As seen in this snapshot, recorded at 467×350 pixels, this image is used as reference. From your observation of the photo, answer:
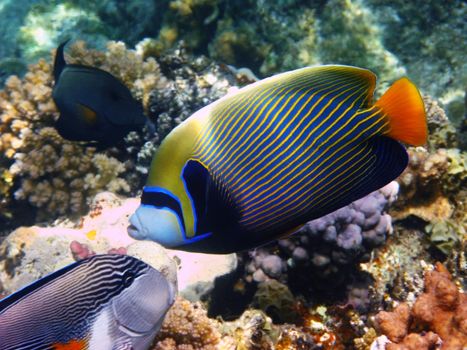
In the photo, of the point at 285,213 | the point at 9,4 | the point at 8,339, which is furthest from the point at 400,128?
the point at 9,4

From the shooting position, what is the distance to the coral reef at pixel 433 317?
2.84 metres

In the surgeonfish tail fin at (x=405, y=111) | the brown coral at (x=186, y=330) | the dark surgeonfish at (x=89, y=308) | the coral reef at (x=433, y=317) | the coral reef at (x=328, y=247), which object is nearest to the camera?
the surgeonfish tail fin at (x=405, y=111)

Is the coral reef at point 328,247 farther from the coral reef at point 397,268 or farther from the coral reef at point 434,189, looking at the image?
the coral reef at point 434,189

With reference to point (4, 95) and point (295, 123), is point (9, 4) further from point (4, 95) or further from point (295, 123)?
point (295, 123)

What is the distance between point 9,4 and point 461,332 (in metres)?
10.6

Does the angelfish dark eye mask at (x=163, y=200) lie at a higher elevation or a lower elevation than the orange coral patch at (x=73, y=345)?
higher

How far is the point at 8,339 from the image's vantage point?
Answer: 1474 millimetres

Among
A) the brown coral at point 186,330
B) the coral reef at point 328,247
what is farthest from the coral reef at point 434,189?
the brown coral at point 186,330

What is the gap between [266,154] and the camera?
1.38m

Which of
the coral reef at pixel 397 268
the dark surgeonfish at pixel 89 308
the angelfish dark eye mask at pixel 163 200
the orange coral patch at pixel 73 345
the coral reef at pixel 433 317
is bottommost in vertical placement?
the coral reef at pixel 397 268

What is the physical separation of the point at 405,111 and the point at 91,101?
327 centimetres

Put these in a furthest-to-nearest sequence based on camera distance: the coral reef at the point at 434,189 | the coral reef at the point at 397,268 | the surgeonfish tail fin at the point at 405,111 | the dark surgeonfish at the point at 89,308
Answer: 1. the coral reef at the point at 434,189
2. the coral reef at the point at 397,268
3. the dark surgeonfish at the point at 89,308
4. the surgeonfish tail fin at the point at 405,111

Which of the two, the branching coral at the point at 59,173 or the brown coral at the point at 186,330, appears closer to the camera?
the brown coral at the point at 186,330

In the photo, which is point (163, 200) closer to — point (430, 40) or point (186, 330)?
point (186, 330)
